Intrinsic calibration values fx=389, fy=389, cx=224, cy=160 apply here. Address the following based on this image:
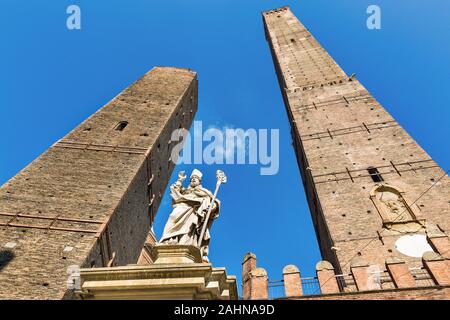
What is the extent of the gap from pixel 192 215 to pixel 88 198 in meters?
5.79

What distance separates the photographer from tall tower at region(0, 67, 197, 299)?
8102 mm

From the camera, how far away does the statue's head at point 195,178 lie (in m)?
6.05

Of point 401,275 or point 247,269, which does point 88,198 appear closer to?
point 247,269

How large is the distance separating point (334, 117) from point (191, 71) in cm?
1000

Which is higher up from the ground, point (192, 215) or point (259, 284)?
point (192, 215)

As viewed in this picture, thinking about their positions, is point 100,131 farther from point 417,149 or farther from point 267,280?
point 417,149

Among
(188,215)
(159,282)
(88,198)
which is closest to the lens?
(159,282)

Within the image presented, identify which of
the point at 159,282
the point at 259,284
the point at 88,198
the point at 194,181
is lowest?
the point at 159,282

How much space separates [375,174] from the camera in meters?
11.9

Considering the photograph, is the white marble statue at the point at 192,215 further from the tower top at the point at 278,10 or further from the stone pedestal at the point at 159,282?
the tower top at the point at 278,10

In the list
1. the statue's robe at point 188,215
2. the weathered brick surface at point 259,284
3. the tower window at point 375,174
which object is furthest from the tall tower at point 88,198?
the tower window at point 375,174

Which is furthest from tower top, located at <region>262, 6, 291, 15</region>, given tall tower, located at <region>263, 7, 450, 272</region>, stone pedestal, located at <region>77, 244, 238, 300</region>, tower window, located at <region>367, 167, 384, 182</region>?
stone pedestal, located at <region>77, 244, 238, 300</region>

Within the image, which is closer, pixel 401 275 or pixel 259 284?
pixel 259 284

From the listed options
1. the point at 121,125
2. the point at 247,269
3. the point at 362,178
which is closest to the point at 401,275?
the point at 247,269
